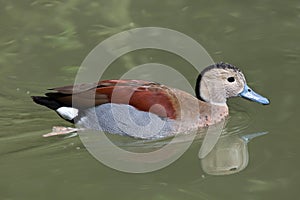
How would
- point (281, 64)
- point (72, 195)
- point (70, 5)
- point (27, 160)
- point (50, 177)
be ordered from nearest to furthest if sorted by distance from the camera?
point (72, 195) → point (50, 177) → point (27, 160) → point (281, 64) → point (70, 5)

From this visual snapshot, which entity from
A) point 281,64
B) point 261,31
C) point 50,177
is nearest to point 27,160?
point 50,177

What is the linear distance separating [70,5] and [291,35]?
3.21 m

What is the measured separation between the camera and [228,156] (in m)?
6.96

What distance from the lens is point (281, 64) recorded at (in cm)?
855

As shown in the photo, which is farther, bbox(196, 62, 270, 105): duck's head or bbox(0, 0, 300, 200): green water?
bbox(196, 62, 270, 105): duck's head

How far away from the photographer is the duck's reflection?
650 cm

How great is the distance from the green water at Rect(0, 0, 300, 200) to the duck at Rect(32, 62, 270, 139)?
10.9 inches

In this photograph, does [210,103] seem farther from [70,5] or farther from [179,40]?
[70,5]

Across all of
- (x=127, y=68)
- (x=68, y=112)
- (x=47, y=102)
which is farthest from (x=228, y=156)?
(x=127, y=68)

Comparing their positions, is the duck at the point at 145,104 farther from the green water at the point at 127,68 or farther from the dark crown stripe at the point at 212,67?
the green water at the point at 127,68

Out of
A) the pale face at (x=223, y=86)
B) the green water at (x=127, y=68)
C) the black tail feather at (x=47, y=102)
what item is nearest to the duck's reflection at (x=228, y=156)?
the green water at (x=127, y=68)

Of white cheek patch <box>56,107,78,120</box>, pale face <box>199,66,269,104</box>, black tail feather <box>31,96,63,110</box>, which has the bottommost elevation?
white cheek patch <box>56,107,78,120</box>

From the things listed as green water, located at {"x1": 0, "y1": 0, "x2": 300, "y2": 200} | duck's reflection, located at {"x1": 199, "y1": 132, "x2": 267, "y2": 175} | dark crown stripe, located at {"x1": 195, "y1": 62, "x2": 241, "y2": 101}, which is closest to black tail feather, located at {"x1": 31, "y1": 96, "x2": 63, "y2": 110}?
green water, located at {"x1": 0, "y1": 0, "x2": 300, "y2": 200}

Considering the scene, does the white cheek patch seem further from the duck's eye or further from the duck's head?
the duck's eye
